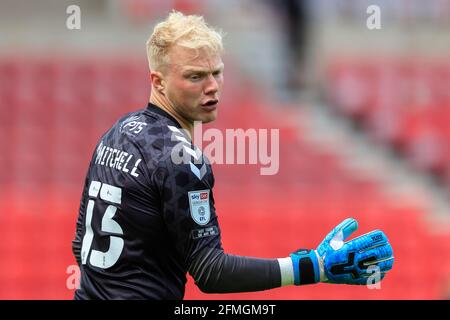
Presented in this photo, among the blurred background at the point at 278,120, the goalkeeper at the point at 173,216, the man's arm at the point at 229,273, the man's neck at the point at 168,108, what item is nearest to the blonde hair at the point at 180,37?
the goalkeeper at the point at 173,216

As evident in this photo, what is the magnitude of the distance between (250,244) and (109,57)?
2993mm

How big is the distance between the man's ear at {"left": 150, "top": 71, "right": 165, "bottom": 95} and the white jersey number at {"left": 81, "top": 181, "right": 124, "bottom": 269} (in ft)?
1.15

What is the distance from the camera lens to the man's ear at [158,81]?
3.24 m

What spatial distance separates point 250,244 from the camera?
7.70 meters

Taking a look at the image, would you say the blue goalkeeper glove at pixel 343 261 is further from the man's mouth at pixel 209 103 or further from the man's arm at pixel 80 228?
the man's arm at pixel 80 228

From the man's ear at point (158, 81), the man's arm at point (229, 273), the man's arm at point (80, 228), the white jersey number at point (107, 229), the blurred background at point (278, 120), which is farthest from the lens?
the blurred background at point (278, 120)

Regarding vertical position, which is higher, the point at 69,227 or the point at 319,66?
the point at 319,66

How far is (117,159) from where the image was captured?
3180 mm

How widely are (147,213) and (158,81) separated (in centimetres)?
44

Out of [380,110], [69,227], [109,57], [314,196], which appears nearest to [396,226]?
[314,196]

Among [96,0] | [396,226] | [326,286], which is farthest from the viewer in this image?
[96,0]

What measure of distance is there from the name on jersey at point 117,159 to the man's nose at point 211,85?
1.03ft

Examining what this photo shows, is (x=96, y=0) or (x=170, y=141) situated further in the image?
(x=96, y=0)

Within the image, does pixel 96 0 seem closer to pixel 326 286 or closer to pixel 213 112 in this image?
pixel 326 286
